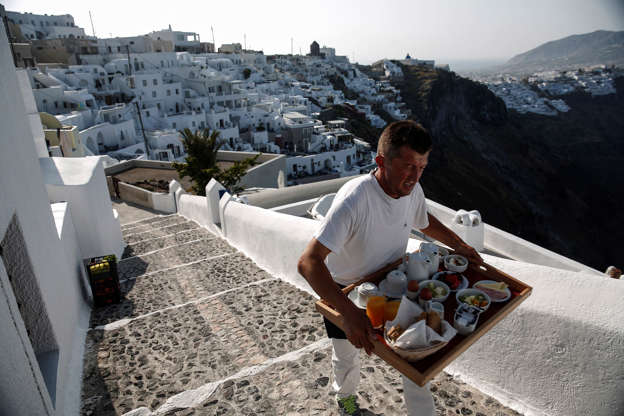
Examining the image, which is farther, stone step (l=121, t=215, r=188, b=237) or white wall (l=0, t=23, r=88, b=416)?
stone step (l=121, t=215, r=188, b=237)

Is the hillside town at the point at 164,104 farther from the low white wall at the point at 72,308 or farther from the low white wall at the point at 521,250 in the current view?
the low white wall at the point at 521,250

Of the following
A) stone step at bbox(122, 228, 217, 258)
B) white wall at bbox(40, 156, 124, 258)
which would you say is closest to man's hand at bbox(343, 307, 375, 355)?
white wall at bbox(40, 156, 124, 258)

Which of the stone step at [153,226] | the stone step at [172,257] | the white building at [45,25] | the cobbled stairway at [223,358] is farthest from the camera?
the white building at [45,25]

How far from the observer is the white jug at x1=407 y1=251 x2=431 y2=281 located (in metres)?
2.28

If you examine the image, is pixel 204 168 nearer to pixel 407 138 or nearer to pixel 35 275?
pixel 35 275

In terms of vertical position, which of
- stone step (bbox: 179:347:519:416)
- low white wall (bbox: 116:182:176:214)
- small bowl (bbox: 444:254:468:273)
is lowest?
low white wall (bbox: 116:182:176:214)

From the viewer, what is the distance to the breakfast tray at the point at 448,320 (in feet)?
5.72

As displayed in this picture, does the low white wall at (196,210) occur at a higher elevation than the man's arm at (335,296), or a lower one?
lower

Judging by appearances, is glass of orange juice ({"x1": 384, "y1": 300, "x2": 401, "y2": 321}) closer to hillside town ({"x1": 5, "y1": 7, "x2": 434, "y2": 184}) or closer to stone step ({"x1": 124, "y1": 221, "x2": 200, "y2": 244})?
stone step ({"x1": 124, "y1": 221, "x2": 200, "y2": 244})

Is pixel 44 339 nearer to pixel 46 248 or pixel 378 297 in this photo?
pixel 46 248

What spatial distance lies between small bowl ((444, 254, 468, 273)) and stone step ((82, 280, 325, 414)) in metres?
1.91

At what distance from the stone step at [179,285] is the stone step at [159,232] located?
13.5ft

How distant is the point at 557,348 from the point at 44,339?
4.16 metres

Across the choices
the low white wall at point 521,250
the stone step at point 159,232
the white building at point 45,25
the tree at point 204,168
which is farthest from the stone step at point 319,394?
the white building at point 45,25
